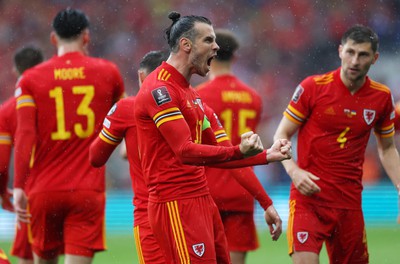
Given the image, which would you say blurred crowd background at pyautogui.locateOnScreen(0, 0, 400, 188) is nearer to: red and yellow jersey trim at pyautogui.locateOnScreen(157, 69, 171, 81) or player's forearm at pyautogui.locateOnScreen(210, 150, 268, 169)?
red and yellow jersey trim at pyautogui.locateOnScreen(157, 69, 171, 81)

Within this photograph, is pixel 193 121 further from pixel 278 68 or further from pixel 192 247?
pixel 278 68

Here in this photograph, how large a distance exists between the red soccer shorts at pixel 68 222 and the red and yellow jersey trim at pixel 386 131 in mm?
2505

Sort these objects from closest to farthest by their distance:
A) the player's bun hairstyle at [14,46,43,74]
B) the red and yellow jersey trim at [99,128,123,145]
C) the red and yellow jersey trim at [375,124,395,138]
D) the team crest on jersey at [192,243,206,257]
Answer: the team crest on jersey at [192,243,206,257]
the red and yellow jersey trim at [99,128,123,145]
the red and yellow jersey trim at [375,124,395,138]
the player's bun hairstyle at [14,46,43,74]

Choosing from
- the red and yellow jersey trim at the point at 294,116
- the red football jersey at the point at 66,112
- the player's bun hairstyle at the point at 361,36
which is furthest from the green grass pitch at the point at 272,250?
the player's bun hairstyle at the point at 361,36

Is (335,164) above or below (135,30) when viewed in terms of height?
below

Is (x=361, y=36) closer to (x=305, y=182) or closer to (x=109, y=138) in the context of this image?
(x=305, y=182)

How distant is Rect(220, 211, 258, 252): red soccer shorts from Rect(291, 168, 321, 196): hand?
5.21 feet

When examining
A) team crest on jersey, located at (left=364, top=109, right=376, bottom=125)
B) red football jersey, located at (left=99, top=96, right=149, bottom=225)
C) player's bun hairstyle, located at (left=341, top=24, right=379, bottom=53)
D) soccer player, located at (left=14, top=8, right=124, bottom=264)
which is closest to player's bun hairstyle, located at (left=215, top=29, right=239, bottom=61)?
soccer player, located at (left=14, top=8, right=124, bottom=264)

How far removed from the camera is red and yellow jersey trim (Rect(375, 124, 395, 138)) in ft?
23.0

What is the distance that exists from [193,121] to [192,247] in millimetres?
784

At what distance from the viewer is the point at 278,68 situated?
18547 millimetres

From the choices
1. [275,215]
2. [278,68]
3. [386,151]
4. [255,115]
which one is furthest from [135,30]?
[275,215]

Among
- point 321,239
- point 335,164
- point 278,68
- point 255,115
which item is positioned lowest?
point 321,239

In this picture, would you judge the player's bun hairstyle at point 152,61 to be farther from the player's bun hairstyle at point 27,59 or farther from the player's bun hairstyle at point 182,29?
the player's bun hairstyle at point 27,59
